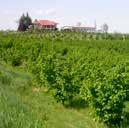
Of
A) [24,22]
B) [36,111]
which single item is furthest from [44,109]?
[24,22]

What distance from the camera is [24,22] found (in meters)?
73.4

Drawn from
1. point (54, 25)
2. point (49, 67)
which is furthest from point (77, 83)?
point (54, 25)

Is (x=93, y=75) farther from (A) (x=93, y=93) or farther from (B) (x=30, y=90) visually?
(B) (x=30, y=90)

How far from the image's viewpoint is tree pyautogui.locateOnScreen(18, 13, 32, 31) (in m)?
70.8

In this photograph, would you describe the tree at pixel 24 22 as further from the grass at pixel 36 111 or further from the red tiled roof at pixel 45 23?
the grass at pixel 36 111

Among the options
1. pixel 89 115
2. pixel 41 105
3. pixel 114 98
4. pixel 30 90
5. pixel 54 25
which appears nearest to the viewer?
pixel 114 98

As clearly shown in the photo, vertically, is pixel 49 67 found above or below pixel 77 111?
above

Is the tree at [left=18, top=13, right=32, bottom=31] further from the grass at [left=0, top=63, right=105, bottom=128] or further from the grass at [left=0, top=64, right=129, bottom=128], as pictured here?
the grass at [left=0, top=64, right=129, bottom=128]

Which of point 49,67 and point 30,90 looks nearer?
point 49,67

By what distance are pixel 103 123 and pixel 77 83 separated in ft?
9.70

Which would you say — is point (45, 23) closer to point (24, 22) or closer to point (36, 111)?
point (24, 22)

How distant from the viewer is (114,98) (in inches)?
375

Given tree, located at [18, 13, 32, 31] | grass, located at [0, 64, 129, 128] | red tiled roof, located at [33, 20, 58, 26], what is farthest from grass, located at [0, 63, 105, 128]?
red tiled roof, located at [33, 20, 58, 26]

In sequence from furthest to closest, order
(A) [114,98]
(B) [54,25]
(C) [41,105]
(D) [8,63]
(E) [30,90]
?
(B) [54,25] < (D) [8,63] < (E) [30,90] < (C) [41,105] < (A) [114,98]
